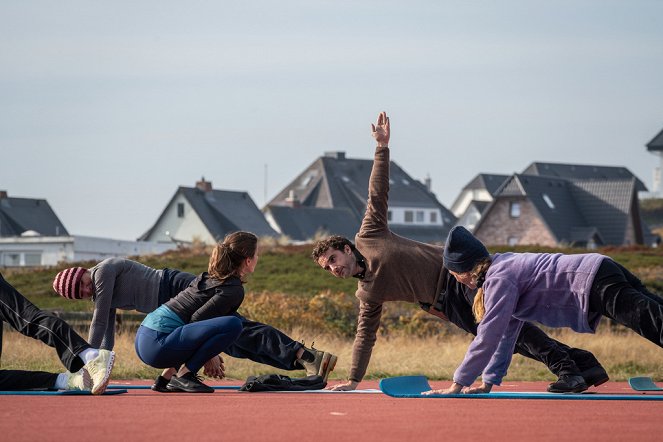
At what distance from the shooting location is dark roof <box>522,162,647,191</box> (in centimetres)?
11975

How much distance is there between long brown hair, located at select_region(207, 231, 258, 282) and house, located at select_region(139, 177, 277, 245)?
74351 mm

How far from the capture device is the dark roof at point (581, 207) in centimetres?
7638

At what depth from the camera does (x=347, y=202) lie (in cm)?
10406

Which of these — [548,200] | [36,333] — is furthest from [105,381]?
[548,200]

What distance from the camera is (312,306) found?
21.5m

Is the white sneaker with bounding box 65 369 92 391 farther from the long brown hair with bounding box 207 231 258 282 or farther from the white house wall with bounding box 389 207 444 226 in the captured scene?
the white house wall with bounding box 389 207 444 226

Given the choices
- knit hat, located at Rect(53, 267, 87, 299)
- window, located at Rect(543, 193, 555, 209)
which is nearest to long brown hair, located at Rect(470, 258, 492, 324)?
knit hat, located at Rect(53, 267, 87, 299)

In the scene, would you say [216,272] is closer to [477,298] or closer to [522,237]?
[477,298]

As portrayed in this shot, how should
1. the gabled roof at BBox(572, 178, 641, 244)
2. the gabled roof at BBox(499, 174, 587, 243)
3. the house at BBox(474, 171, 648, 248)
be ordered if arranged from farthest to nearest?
1. the gabled roof at BBox(572, 178, 641, 244)
2. the gabled roof at BBox(499, 174, 587, 243)
3. the house at BBox(474, 171, 648, 248)

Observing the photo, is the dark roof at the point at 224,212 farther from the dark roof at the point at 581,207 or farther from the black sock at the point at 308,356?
the black sock at the point at 308,356

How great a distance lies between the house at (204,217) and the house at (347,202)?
6122 millimetres

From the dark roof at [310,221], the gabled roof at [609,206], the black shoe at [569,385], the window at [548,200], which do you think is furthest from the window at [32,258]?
the black shoe at [569,385]

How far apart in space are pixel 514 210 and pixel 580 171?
169 feet

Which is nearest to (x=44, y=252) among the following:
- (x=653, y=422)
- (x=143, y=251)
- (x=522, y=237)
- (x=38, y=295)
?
(x=143, y=251)
